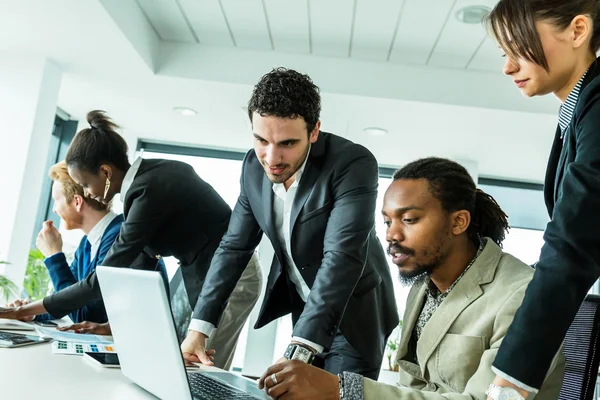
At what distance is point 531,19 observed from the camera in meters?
1.02

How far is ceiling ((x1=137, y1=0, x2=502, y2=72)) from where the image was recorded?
12.5 ft

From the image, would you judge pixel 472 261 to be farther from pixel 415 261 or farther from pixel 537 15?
pixel 537 15

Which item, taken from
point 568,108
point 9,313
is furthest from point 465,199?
point 9,313

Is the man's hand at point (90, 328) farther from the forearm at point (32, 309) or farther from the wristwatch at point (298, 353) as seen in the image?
the wristwatch at point (298, 353)

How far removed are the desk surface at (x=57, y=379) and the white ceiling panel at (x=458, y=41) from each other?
310cm

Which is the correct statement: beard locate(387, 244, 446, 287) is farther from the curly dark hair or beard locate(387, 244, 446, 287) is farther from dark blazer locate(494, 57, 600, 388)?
dark blazer locate(494, 57, 600, 388)

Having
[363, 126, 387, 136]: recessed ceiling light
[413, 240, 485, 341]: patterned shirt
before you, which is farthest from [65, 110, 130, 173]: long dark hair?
[363, 126, 387, 136]: recessed ceiling light

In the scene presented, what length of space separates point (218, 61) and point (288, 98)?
9.91 ft

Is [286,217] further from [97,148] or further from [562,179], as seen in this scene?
[562,179]

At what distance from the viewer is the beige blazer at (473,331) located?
1.14 meters

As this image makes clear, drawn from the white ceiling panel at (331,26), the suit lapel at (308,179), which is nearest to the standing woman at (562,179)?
the suit lapel at (308,179)

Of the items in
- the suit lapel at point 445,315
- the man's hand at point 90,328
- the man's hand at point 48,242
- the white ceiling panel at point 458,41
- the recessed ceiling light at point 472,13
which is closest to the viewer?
the suit lapel at point 445,315

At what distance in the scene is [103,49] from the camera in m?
4.08

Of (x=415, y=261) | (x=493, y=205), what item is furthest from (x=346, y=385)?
(x=493, y=205)
